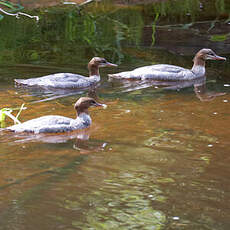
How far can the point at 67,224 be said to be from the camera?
19.0 ft

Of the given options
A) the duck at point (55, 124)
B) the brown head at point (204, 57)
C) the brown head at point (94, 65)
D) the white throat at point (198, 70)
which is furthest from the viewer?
the brown head at point (204, 57)

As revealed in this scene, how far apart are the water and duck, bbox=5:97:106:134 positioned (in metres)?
0.13

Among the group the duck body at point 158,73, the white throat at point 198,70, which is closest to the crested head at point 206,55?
the white throat at point 198,70

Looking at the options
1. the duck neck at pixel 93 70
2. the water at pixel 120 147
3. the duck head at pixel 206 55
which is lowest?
the water at pixel 120 147

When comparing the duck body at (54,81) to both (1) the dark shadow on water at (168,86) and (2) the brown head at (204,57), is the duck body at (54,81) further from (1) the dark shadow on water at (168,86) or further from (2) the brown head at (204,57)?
(2) the brown head at (204,57)

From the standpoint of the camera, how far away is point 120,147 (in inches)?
314

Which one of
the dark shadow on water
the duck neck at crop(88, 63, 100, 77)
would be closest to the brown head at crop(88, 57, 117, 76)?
the duck neck at crop(88, 63, 100, 77)

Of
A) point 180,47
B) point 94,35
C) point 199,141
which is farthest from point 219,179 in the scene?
point 94,35

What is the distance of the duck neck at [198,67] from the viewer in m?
12.7

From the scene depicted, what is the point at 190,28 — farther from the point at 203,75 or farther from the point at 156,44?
the point at 203,75

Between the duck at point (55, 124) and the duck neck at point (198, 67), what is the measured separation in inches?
166

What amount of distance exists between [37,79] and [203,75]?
383 centimetres

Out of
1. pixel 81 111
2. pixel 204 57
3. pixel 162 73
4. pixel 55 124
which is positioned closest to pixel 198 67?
pixel 204 57

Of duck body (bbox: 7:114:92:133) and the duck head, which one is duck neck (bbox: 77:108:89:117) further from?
the duck head
